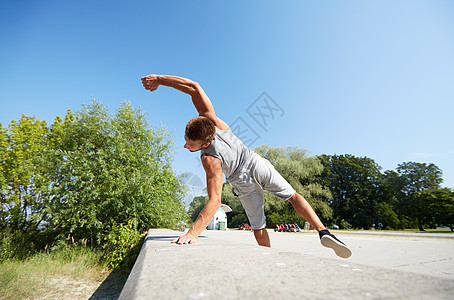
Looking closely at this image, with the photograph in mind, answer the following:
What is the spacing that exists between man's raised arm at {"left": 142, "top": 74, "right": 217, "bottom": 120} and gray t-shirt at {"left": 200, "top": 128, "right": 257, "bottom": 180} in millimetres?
270

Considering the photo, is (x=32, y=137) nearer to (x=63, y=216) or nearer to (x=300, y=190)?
(x=63, y=216)

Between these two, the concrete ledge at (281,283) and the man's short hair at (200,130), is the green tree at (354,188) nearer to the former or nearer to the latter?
the man's short hair at (200,130)

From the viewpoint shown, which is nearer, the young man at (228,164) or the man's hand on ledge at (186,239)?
the man's hand on ledge at (186,239)

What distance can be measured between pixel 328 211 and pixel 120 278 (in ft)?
78.0

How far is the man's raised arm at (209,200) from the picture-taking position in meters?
2.03

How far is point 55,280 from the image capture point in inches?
172

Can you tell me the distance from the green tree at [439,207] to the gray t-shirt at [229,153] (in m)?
31.0

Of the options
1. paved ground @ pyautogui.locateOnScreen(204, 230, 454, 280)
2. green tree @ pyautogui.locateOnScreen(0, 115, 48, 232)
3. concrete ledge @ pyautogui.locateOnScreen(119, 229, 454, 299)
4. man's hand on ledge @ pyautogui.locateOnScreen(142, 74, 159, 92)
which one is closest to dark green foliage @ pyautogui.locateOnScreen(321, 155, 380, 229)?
paved ground @ pyautogui.locateOnScreen(204, 230, 454, 280)

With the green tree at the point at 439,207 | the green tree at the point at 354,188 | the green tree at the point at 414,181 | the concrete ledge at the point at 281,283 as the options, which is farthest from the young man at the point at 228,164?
the green tree at the point at 414,181

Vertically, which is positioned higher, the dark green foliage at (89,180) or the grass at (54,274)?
the dark green foliage at (89,180)

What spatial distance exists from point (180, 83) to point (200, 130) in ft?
2.34

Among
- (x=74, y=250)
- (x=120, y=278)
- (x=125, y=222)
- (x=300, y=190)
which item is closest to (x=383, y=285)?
(x=120, y=278)

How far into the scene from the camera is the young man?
2205 millimetres

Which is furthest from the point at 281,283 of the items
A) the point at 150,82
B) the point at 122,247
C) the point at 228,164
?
the point at 122,247
